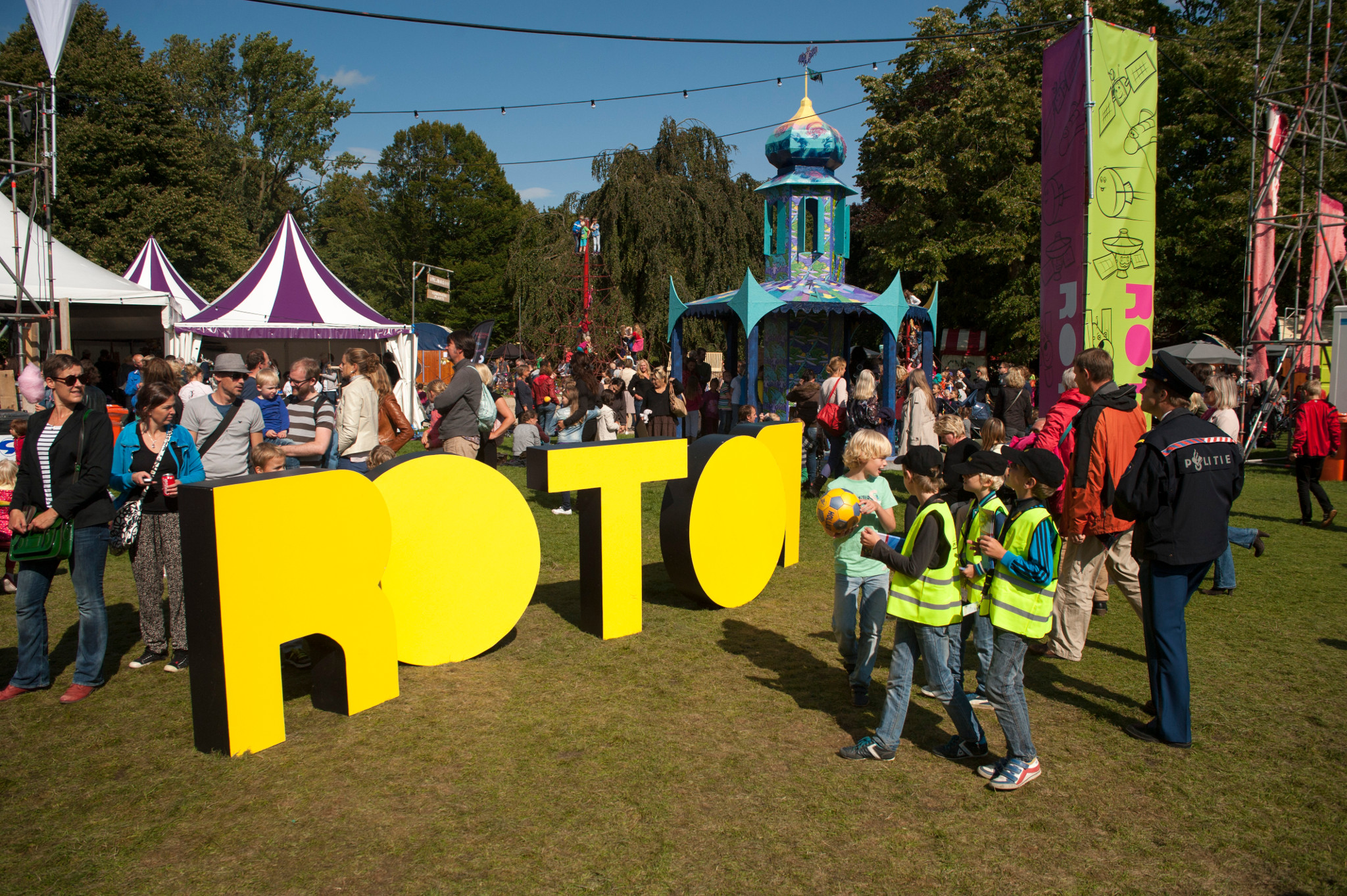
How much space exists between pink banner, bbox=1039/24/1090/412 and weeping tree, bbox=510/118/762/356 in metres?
18.7

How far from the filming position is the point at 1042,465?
3.70 metres

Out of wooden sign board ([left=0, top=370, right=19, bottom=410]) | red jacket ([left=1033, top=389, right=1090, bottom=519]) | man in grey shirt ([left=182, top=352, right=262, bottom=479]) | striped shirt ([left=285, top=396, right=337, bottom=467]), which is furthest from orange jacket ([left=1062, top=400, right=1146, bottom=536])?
wooden sign board ([left=0, top=370, right=19, bottom=410])

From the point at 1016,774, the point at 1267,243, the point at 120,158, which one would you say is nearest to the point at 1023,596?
the point at 1016,774

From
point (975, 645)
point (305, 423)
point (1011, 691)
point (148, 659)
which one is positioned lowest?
point (148, 659)

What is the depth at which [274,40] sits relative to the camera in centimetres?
4869

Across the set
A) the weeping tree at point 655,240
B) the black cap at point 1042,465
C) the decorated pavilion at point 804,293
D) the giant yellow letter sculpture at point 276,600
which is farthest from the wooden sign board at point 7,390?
the weeping tree at point 655,240

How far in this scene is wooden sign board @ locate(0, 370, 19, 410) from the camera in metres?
12.7

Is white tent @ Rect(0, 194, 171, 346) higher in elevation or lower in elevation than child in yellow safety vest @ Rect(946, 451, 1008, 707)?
higher

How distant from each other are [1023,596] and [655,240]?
24785 mm

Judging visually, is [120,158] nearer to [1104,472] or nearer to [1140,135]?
[1140,135]

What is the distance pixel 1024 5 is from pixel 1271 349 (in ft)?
45.3

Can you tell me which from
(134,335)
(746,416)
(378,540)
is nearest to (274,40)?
(134,335)

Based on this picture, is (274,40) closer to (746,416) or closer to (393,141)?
(393,141)

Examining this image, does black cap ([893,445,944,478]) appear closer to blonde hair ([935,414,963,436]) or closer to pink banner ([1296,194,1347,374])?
blonde hair ([935,414,963,436])
